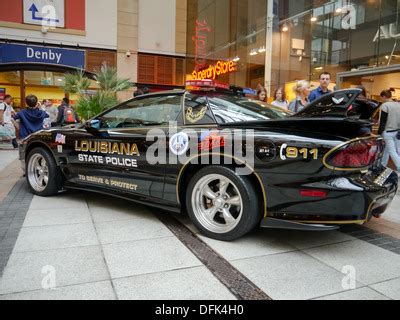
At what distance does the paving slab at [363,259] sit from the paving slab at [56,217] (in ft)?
7.63

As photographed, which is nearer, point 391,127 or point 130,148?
point 130,148

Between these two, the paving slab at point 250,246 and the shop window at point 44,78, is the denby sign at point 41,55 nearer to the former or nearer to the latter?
the shop window at point 44,78

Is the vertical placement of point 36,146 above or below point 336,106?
below

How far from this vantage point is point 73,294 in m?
2.27

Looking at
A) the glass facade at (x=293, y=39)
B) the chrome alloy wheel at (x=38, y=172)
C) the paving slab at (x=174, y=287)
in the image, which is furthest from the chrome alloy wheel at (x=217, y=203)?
the glass facade at (x=293, y=39)

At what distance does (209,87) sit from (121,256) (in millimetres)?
1895

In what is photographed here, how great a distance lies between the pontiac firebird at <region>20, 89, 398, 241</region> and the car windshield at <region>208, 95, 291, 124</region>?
0.01 meters

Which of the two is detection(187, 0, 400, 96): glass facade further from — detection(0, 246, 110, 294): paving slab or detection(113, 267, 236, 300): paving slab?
detection(0, 246, 110, 294): paving slab

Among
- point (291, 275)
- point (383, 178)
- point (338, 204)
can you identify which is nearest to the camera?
point (291, 275)

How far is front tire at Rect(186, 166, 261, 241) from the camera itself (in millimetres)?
2996

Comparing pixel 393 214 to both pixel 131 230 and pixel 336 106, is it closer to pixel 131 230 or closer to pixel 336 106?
pixel 336 106

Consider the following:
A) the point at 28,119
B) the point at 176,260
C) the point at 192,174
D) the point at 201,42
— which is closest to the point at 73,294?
the point at 176,260

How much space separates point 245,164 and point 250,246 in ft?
2.30

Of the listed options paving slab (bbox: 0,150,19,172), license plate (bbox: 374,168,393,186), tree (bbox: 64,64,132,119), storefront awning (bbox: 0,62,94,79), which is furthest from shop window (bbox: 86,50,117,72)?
license plate (bbox: 374,168,393,186)
